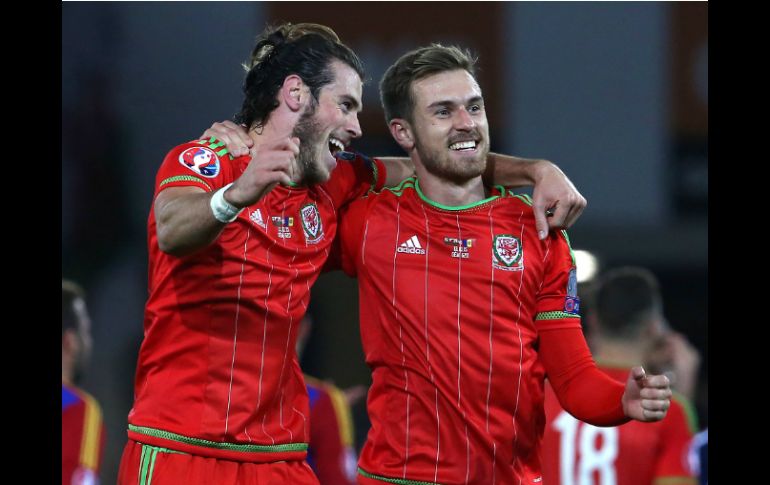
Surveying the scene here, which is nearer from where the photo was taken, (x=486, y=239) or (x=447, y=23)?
(x=486, y=239)

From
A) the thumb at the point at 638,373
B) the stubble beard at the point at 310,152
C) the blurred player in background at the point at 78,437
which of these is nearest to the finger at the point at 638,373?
the thumb at the point at 638,373

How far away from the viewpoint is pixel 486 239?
3.51 metres

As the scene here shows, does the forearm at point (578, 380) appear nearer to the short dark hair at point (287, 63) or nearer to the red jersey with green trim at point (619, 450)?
the red jersey with green trim at point (619, 450)

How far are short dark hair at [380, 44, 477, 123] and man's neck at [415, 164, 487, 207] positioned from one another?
0.27 metres

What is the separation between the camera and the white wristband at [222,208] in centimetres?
271

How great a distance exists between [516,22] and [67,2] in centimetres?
391

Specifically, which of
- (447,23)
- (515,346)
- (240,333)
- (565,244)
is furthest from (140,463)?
(447,23)

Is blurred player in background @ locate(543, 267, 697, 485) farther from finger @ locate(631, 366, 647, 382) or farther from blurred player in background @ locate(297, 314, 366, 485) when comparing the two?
blurred player in background @ locate(297, 314, 366, 485)

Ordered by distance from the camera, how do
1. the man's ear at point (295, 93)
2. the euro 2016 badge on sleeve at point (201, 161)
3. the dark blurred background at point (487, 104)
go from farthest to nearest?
the dark blurred background at point (487, 104), the man's ear at point (295, 93), the euro 2016 badge on sleeve at point (201, 161)

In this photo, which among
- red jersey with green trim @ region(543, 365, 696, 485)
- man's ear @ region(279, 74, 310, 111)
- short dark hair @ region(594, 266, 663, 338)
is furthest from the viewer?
short dark hair @ region(594, 266, 663, 338)

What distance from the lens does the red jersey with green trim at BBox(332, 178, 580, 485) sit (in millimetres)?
3365

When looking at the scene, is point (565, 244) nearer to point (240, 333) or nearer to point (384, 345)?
point (384, 345)

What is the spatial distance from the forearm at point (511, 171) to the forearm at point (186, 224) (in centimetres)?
129

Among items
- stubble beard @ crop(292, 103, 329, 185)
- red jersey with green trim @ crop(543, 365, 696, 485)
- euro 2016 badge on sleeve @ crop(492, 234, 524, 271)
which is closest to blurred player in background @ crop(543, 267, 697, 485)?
red jersey with green trim @ crop(543, 365, 696, 485)
